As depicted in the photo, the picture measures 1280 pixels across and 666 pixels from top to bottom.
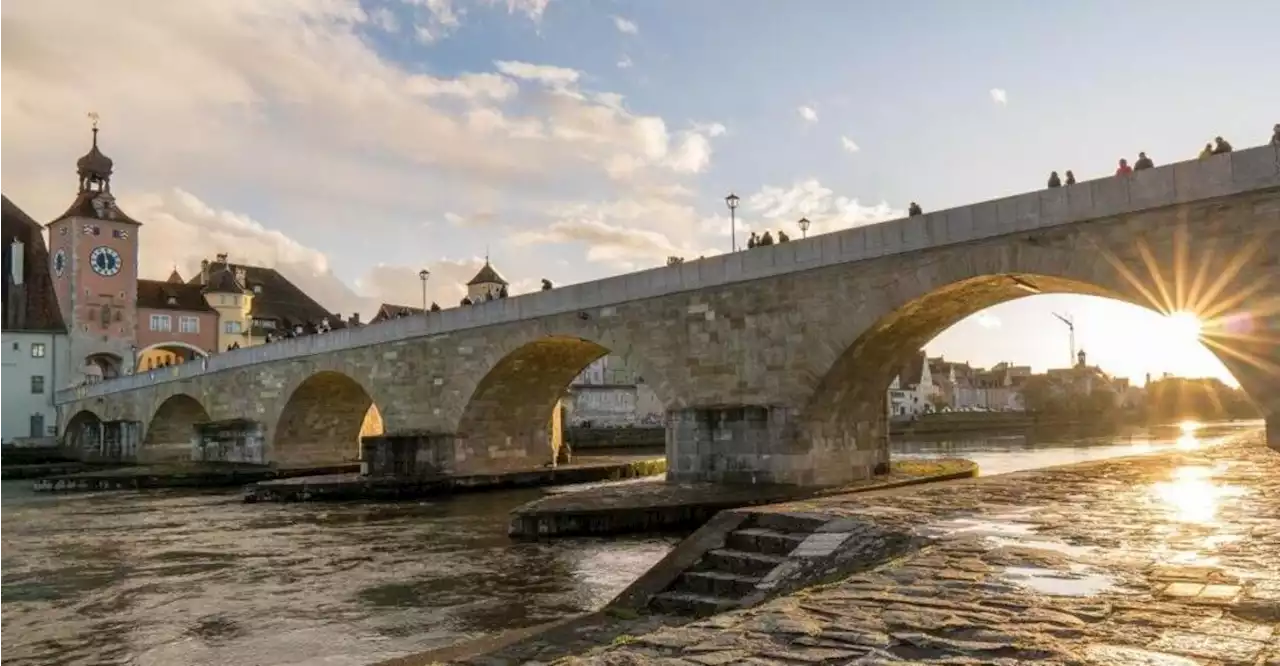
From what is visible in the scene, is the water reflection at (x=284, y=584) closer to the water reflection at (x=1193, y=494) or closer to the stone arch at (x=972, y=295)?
the stone arch at (x=972, y=295)

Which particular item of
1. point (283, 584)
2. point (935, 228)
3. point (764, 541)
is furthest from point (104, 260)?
point (764, 541)

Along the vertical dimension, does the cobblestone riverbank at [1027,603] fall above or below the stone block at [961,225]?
below

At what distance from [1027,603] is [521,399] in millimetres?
25170

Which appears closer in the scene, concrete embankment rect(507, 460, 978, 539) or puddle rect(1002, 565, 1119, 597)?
puddle rect(1002, 565, 1119, 597)

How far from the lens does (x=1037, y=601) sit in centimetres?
542

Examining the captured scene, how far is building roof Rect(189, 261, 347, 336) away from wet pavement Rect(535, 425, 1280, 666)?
66.9 m

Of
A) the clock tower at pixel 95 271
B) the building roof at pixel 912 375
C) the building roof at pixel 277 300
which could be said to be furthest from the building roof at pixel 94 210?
the building roof at pixel 912 375

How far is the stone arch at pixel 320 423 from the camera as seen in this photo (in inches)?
1414

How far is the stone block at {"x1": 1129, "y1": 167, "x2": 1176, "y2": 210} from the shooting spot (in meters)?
13.7

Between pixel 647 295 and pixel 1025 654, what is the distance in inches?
709

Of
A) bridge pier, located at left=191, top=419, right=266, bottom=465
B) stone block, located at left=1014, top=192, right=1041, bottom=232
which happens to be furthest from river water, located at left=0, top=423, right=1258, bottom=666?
bridge pier, located at left=191, top=419, right=266, bottom=465

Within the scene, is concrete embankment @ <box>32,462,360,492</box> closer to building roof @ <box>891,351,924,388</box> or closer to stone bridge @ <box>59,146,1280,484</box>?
stone bridge @ <box>59,146,1280,484</box>

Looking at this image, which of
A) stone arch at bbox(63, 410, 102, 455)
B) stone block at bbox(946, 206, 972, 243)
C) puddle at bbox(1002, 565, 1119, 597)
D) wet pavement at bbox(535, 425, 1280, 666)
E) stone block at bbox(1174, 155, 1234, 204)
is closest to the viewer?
wet pavement at bbox(535, 425, 1280, 666)

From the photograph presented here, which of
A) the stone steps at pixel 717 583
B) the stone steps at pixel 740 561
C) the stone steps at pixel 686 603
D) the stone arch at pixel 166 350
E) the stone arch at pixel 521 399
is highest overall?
the stone arch at pixel 166 350
